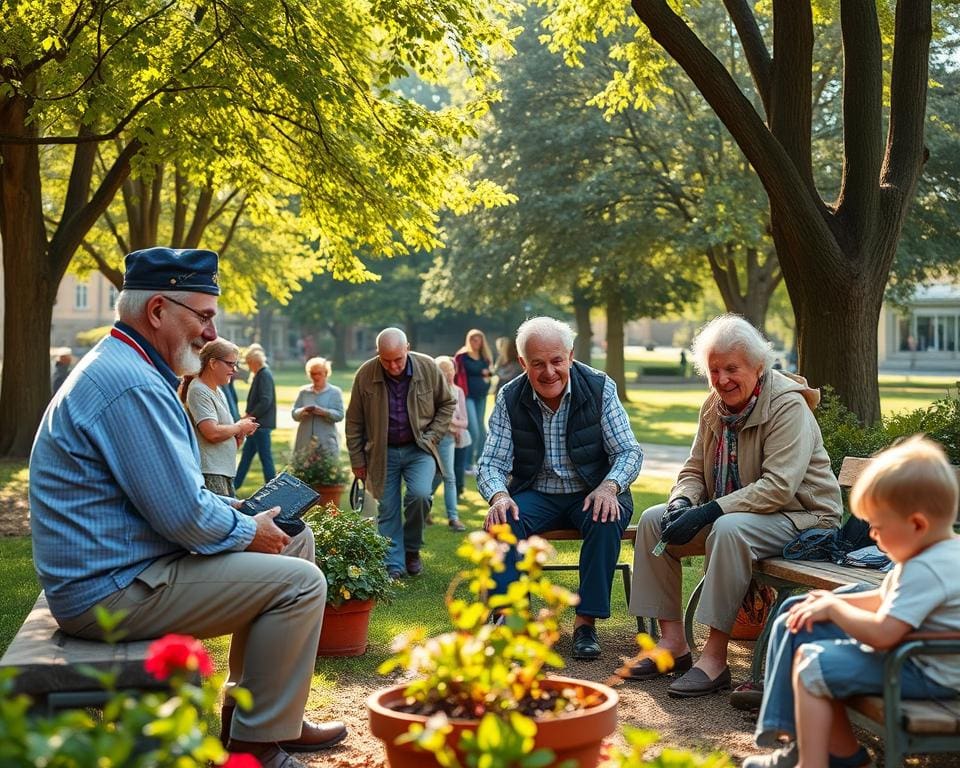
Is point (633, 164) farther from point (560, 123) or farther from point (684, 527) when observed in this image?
point (684, 527)

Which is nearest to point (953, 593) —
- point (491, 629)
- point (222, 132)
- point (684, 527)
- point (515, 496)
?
point (491, 629)

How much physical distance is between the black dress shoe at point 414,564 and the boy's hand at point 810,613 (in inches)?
247

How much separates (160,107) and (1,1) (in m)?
1.89

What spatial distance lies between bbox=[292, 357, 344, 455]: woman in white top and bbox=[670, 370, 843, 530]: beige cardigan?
27.5ft

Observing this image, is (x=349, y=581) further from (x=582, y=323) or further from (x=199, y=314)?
(x=582, y=323)

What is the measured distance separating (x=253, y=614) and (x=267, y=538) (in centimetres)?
30

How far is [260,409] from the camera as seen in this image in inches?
617

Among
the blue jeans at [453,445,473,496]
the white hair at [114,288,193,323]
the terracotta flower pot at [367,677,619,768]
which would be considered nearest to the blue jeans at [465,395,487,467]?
the blue jeans at [453,445,473,496]

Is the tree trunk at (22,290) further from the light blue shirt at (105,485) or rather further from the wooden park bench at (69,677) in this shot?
the wooden park bench at (69,677)

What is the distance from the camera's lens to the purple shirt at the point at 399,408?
1012cm

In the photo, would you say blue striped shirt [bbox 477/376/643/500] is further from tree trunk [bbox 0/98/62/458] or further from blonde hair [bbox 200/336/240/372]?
tree trunk [bbox 0/98/62/458]

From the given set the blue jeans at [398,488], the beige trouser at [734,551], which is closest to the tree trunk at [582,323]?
the blue jeans at [398,488]

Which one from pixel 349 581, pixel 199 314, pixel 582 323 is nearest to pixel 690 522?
pixel 349 581

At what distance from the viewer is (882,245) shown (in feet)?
35.3
